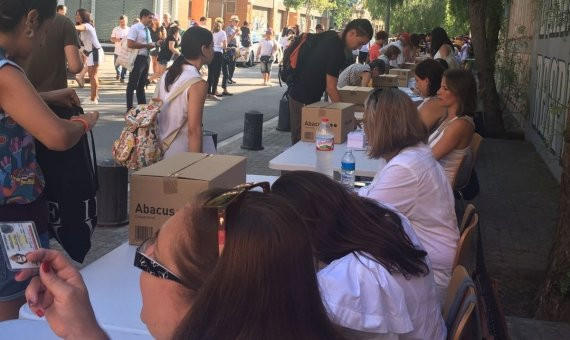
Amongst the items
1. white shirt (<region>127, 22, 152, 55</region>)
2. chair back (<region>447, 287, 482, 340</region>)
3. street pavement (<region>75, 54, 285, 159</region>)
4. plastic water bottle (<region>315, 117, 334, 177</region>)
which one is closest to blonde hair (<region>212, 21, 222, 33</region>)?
street pavement (<region>75, 54, 285, 159</region>)

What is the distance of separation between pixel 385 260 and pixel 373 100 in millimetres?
1875

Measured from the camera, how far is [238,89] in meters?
19.9

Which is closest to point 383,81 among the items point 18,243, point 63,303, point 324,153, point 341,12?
point 324,153

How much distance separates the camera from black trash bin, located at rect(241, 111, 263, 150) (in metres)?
10.4

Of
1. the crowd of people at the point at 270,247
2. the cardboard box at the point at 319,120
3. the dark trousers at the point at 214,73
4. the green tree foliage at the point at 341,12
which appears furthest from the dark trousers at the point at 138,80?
the green tree foliage at the point at 341,12

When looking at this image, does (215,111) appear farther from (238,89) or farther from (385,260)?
(385,260)

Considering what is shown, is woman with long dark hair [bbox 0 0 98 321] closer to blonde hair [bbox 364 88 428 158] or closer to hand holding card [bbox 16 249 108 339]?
hand holding card [bbox 16 249 108 339]

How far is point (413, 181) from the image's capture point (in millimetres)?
3441

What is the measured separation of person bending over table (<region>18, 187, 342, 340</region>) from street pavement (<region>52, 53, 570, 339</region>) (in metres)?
3.16

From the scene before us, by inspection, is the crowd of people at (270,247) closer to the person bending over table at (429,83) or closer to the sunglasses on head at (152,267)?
the sunglasses on head at (152,267)

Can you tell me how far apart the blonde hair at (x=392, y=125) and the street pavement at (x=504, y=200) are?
4.72 feet

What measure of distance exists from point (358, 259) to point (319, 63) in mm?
5687

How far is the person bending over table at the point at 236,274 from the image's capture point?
1293 millimetres

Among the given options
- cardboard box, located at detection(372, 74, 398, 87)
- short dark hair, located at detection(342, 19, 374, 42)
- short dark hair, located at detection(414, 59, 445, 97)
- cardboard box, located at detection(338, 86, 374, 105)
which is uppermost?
short dark hair, located at detection(342, 19, 374, 42)
